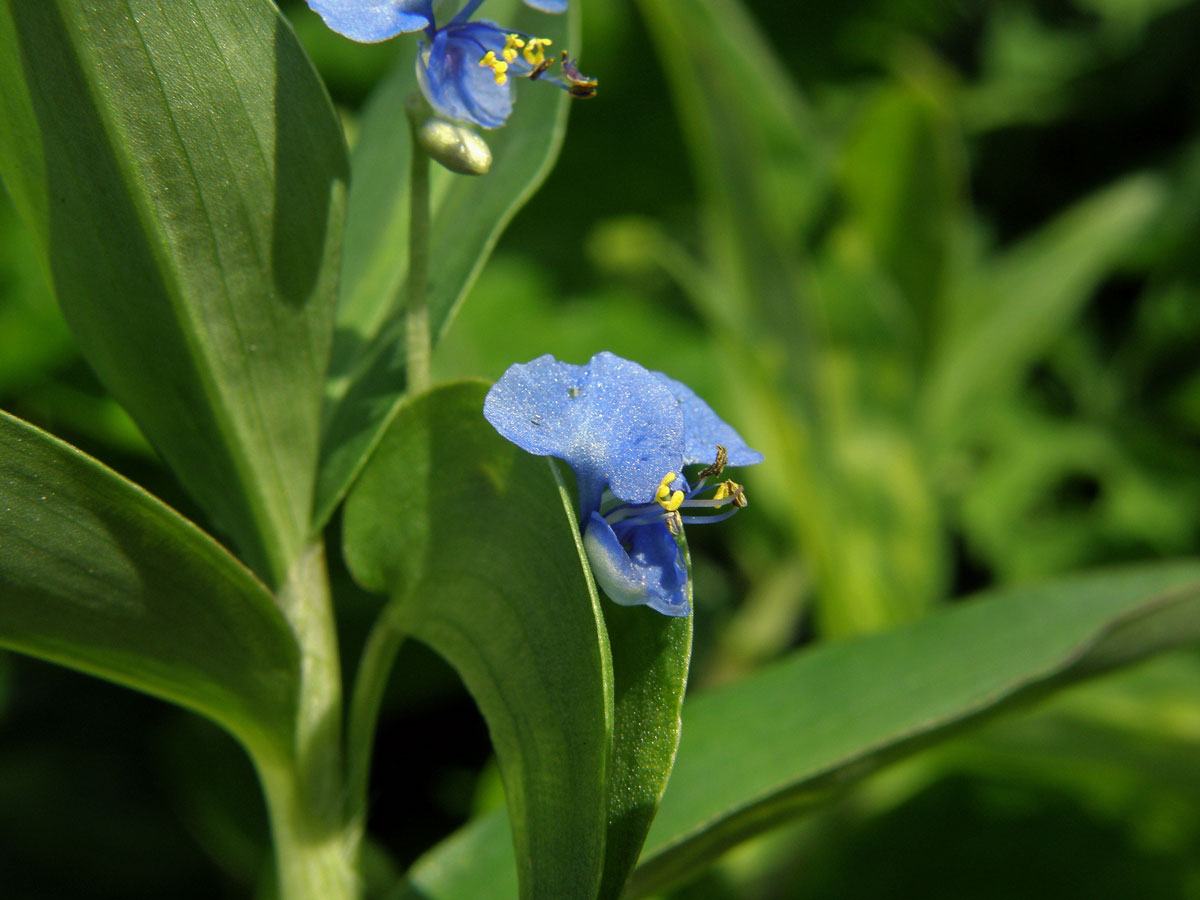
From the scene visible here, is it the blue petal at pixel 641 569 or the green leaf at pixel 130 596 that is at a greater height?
the blue petal at pixel 641 569

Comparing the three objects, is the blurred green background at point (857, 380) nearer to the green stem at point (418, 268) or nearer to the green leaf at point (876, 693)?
the green leaf at point (876, 693)

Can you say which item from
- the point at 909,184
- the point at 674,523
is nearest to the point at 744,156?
the point at 909,184

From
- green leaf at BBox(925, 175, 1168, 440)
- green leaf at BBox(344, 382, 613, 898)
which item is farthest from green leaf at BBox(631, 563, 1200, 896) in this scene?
green leaf at BBox(925, 175, 1168, 440)

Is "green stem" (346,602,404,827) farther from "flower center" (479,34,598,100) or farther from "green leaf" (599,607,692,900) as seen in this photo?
"flower center" (479,34,598,100)

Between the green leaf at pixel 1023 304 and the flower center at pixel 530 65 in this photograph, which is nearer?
the flower center at pixel 530 65

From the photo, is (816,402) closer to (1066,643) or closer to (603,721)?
(1066,643)

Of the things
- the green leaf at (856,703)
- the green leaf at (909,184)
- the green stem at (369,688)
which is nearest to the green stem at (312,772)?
the green stem at (369,688)
